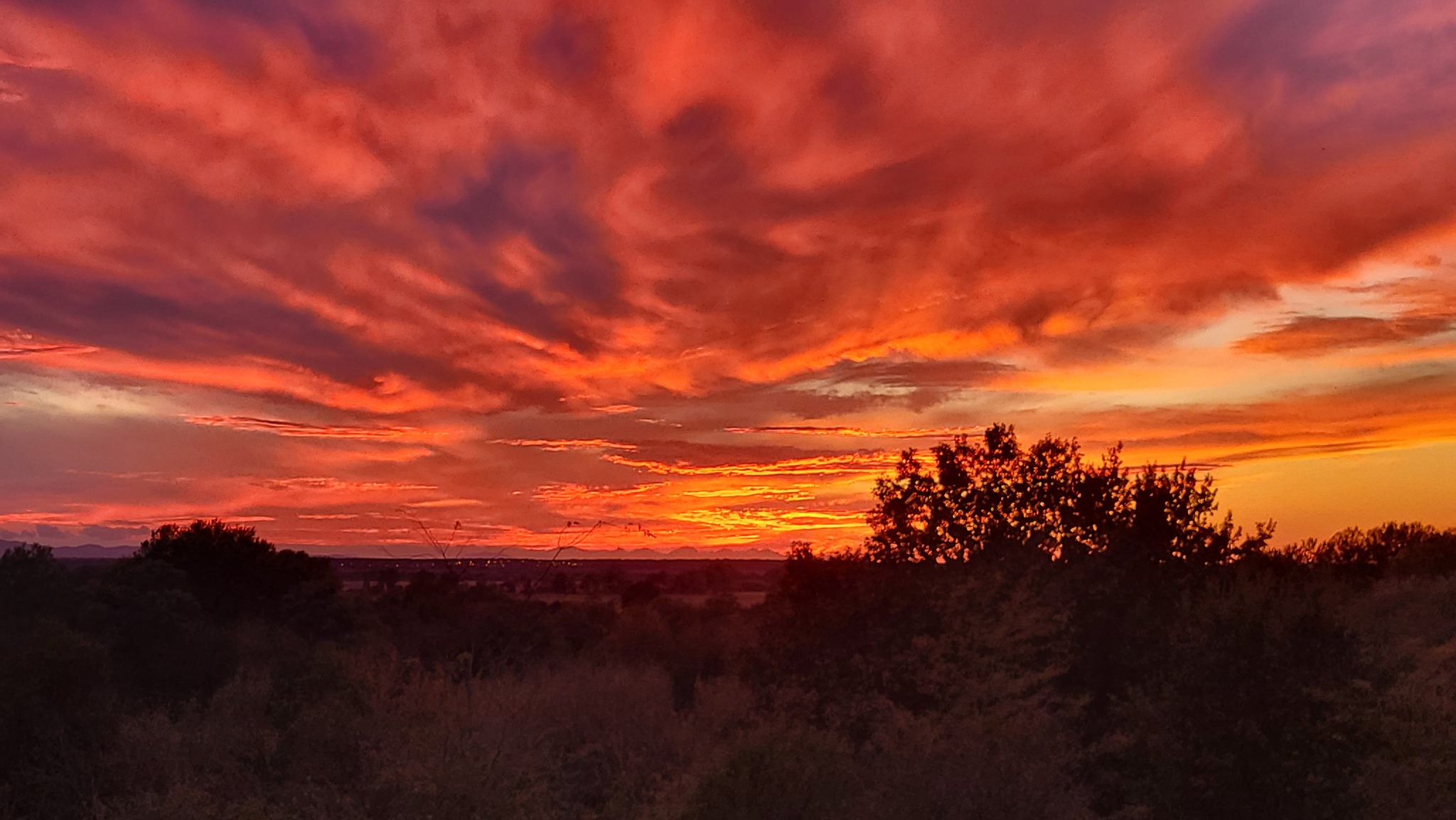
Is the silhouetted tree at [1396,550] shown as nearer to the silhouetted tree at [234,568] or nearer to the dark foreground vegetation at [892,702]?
the dark foreground vegetation at [892,702]

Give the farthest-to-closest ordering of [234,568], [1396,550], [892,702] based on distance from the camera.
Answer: [1396,550] < [234,568] < [892,702]

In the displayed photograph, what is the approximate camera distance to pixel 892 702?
27.8 meters

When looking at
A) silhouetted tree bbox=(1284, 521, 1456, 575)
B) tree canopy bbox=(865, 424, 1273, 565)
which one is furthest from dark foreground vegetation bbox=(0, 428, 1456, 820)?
silhouetted tree bbox=(1284, 521, 1456, 575)

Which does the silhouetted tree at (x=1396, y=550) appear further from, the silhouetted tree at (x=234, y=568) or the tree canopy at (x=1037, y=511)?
the silhouetted tree at (x=234, y=568)

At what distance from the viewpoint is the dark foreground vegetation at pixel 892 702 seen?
21.3 meters

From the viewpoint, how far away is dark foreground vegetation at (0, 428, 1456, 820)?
2134 centimetres

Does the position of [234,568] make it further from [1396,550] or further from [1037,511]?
[1396,550]

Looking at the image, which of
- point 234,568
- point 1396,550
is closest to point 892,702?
point 234,568

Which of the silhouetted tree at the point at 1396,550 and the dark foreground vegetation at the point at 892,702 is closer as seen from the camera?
the dark foreground vegetation at the point at 892,702

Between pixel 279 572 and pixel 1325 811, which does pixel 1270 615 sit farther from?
pixel 279 572

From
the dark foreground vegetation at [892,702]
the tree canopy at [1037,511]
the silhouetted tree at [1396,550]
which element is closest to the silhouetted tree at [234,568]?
the dark foreground vegetation at [892,702]

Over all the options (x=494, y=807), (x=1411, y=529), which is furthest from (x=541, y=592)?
(x=494, y=807)

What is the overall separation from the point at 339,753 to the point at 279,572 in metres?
32.7

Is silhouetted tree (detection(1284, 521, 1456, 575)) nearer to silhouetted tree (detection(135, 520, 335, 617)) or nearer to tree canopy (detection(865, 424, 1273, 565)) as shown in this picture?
tree canopy (detection(865, 424, 1273, 565))
